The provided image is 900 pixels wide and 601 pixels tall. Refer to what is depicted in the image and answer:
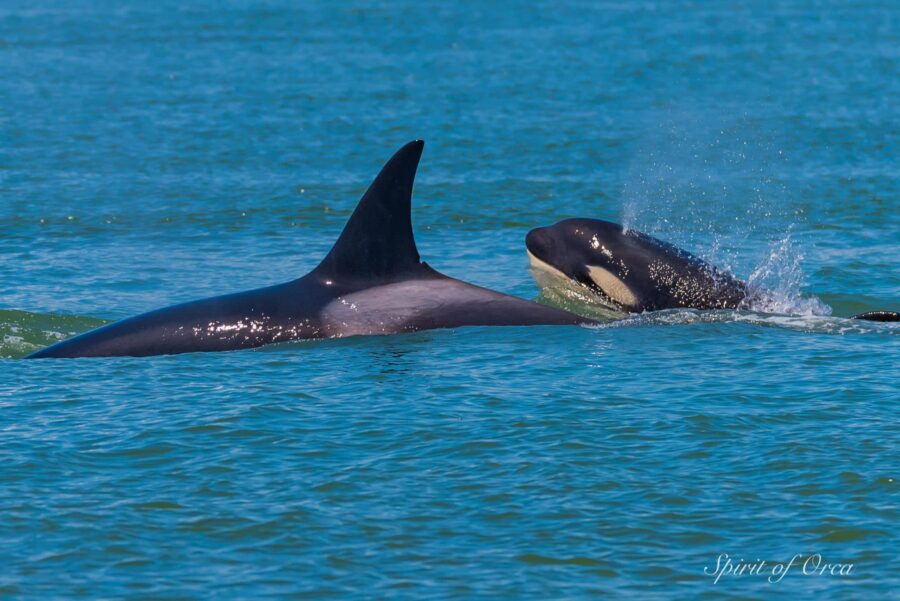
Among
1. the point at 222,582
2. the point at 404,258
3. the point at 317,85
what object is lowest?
the point at 222,582

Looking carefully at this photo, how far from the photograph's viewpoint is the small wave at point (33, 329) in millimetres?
17203

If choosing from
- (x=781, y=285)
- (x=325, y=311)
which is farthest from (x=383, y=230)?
(x=781, y=285)

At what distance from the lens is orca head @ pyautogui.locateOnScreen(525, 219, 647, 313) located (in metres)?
18.0

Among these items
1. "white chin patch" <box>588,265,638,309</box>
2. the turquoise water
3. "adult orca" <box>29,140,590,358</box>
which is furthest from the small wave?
"white chin patch" <box>588,265,638,309</box>

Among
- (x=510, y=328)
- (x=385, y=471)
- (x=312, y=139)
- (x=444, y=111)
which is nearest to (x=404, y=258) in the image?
(x=510, y=328)

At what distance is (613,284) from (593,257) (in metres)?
0.39

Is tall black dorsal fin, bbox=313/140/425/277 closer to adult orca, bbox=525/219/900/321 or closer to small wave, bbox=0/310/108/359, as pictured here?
adult orca, bbox=525/219/900/321

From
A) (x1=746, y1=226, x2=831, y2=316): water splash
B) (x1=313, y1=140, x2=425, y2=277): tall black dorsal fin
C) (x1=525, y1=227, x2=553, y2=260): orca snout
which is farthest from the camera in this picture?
(x1=746, y1=226, x2=831, y2=316): water splash

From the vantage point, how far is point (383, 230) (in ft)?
51.9

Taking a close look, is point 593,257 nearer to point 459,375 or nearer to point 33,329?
point 459,375

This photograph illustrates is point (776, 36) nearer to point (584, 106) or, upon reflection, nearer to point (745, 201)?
point (584, 106)

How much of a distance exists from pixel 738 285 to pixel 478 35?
45310 mm

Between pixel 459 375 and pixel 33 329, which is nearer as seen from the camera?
pixel 459 375

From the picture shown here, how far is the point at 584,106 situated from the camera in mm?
41031
